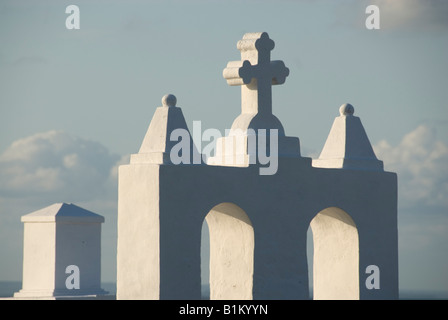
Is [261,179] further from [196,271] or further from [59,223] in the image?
[59,223]

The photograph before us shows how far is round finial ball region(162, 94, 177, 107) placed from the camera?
19047mm

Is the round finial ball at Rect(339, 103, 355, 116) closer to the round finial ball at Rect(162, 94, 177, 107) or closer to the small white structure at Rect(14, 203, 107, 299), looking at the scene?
the round finial ball at Rect(162, 94, 177, 107)

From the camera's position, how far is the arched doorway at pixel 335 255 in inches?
832

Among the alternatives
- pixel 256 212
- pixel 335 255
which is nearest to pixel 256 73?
pixel 256 212

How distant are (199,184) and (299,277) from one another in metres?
2.70

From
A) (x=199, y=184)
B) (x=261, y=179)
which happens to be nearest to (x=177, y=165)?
(x=199, y=184)

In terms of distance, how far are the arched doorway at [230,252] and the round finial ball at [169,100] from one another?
1916 mm

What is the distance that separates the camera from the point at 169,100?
62.4 ft

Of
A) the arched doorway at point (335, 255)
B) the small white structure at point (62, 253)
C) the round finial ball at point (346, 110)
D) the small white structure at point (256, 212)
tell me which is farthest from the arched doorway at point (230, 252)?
the small white structure at point (62, 253)

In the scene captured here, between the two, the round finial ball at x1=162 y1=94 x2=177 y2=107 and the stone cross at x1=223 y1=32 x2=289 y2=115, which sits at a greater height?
the stone cross at x1=223 y1=32 x2=289 y2=115

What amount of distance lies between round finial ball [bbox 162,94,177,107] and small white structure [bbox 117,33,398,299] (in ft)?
0.05

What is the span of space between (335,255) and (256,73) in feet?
13.0

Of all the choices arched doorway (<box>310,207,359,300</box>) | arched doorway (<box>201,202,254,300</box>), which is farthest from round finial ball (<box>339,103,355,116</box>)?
arched doorway (<box>201,202,254,300</box>)

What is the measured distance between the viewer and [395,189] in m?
Result: 21.8
